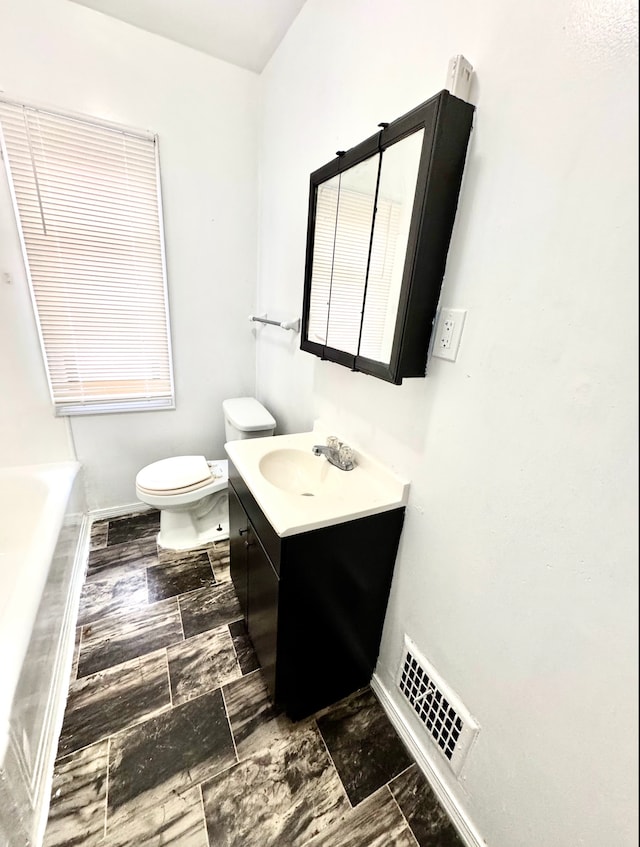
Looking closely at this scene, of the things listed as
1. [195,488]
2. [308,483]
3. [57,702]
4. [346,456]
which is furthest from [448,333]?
[57,702]

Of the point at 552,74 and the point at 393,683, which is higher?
the point at 552,74

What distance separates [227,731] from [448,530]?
1.03 meters

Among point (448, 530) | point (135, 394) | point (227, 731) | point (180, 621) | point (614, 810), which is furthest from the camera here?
Result: point (135, 394)

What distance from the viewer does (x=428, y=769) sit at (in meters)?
1.08

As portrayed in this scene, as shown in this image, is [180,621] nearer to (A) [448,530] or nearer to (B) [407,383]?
(A) [448,530]

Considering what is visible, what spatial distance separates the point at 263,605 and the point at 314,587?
9.6 inches

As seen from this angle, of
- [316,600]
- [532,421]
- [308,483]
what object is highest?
[532,421]

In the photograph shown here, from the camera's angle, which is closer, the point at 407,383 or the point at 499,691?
the point at 499,691

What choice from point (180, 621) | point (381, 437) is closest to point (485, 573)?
point (381, 437)

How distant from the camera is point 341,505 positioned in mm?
1036

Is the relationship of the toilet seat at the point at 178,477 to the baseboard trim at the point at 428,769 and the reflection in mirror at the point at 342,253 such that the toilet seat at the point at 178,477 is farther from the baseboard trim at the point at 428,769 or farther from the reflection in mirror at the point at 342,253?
the baseboard trim at the point at 428,769

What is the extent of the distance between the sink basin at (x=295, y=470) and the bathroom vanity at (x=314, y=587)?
20 mm

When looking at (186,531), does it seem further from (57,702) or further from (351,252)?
(351,252)

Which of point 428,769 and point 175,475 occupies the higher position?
point 175,475
